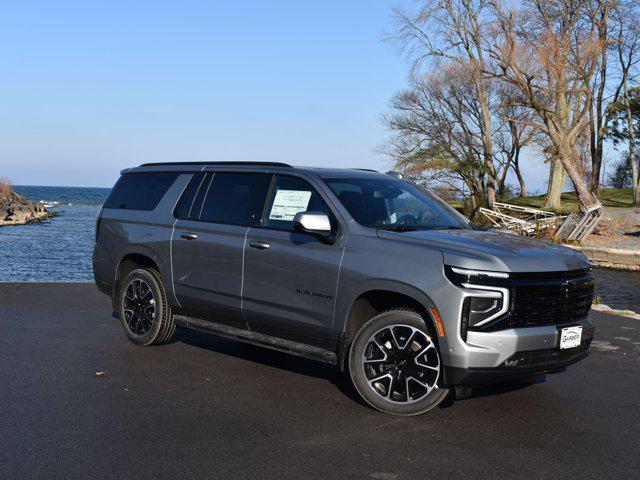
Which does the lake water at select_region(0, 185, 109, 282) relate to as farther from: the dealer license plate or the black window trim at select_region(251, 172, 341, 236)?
the dealer license plate

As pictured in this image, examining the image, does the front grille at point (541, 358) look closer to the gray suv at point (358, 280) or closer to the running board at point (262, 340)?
the gray suv at point (358, 280)

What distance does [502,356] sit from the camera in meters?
5.11

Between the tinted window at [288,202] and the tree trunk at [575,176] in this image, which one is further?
the tree trunk at [575,176]

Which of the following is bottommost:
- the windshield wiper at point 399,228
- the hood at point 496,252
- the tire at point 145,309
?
the tire at point 145,309

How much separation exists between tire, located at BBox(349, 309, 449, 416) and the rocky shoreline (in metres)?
48.7

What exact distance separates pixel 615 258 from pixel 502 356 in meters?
23.5

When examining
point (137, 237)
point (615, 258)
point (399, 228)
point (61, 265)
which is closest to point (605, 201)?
point (615, 258)

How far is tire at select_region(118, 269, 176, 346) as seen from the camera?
24.6 feet

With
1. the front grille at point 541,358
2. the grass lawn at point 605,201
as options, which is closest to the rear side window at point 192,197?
the front grille at point 541,358

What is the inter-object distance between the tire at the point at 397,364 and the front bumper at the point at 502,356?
25 centimetres

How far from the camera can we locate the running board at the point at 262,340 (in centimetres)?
601

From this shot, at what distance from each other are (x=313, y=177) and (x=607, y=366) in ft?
12.0

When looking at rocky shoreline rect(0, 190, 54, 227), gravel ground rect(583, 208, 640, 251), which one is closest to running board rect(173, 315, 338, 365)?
gravel ground rect(583, 208, 640, 251)

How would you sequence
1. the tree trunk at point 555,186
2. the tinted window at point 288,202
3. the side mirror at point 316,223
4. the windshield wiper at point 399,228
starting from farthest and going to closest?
1. the tree trunk at point 555,186
2. the tinted window at point 288,202
3. the windshield wiper at point 399,228
4. the side mirror at point 316,223
